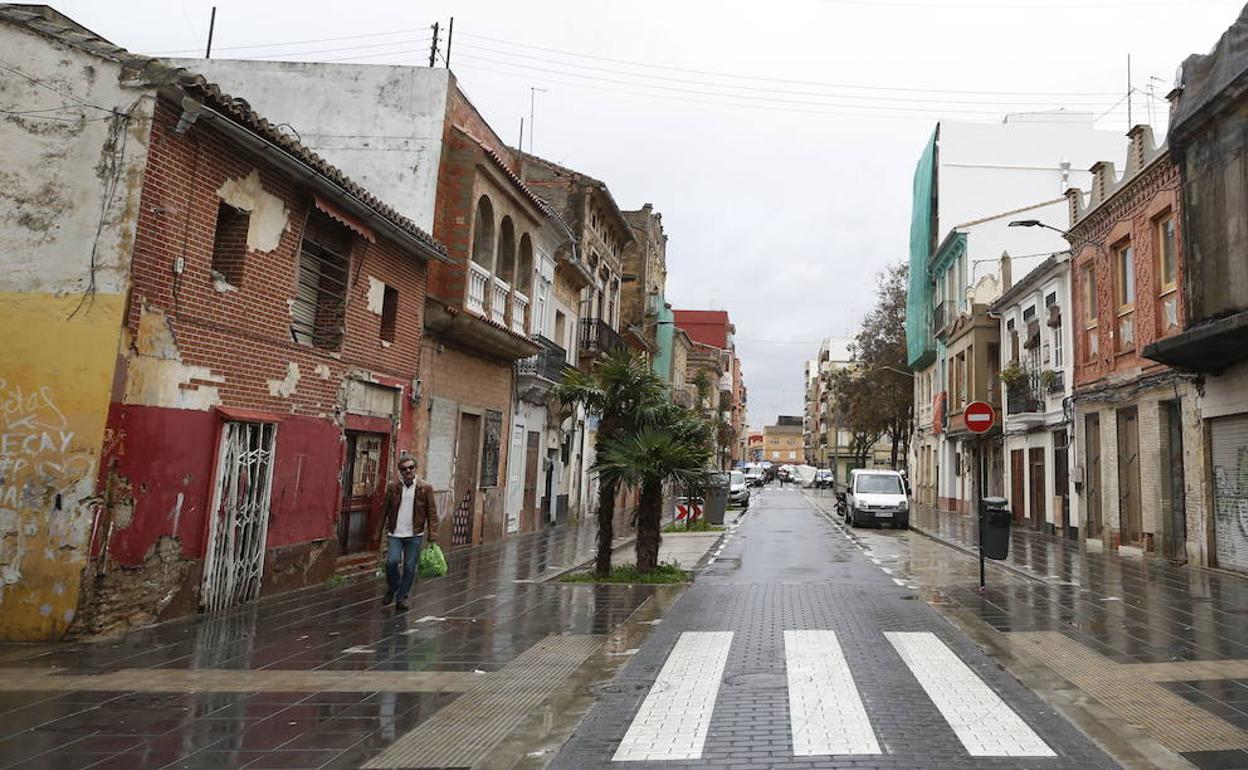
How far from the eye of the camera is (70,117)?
26.8 ft

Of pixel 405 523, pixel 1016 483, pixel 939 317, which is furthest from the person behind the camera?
pixel 939 317

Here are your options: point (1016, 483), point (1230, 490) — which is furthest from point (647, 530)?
point (1016, 483)

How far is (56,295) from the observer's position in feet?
25.7

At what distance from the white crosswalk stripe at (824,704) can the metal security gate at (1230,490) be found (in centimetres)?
986

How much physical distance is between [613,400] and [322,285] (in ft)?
14.9

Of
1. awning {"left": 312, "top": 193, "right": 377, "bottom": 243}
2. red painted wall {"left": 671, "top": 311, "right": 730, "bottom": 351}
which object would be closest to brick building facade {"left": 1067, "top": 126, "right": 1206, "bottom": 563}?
awning {"left": 312, "top": 193, "right": 377, "bottom": 243}

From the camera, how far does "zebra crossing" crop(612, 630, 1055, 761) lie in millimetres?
4754

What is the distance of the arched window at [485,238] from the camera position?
54.7 ft

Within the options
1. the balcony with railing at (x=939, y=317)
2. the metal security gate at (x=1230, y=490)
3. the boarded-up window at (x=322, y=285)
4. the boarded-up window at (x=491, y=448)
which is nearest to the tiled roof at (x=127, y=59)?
the boarded-up window at (x=322, y=285)

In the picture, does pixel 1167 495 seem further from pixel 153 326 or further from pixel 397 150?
pixel 153 326

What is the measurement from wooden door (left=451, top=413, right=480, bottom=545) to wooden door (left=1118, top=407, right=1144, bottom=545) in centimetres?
1383

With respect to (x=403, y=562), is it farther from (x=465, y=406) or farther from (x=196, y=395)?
(x=465, y=406)

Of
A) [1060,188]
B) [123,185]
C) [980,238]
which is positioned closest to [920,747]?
[123,185]

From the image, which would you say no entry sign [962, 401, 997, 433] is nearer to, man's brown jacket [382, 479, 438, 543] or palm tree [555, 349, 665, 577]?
palm tree [555, 349, 665, 577]
